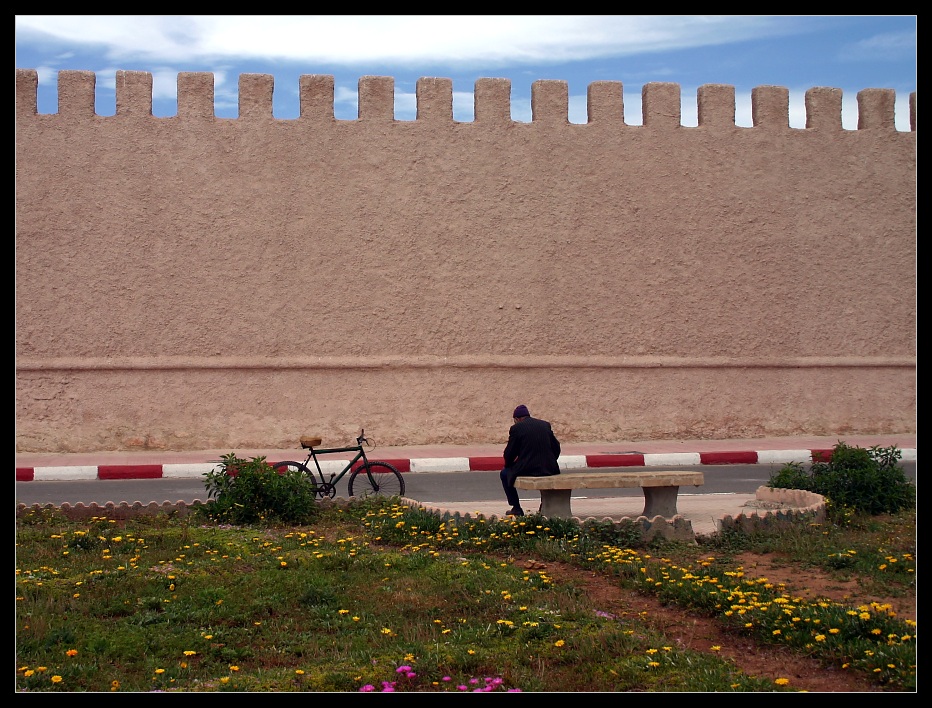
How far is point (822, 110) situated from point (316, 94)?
24.6ft

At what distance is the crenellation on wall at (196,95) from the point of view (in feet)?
46.1

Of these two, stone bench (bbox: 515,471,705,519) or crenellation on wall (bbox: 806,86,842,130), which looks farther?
crenellation on wall (bbox: 806,86,842,130)

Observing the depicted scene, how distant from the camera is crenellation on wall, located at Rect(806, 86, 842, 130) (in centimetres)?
1534

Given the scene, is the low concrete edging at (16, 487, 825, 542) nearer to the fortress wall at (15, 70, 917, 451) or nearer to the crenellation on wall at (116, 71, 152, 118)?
the fortress wall at (15, 70, 917, 451)

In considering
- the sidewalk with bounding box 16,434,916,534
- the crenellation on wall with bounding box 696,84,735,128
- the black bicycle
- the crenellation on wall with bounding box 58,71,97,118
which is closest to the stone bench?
the black bicycle

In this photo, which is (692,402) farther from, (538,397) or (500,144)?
(500,144)

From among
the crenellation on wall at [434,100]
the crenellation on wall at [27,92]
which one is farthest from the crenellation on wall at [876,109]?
the crenellation on wall at [27,92]

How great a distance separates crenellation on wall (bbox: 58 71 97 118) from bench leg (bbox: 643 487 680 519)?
9785mm

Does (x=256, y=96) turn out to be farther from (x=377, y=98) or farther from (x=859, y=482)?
(x=859, y=482)

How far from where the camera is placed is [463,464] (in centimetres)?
1279

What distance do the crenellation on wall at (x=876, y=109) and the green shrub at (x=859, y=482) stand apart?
8.36 m

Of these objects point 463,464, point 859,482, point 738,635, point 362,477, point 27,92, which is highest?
point 27,92

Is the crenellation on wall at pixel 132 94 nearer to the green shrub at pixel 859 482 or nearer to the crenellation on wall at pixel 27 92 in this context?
the crenellation on wall at pixel 27 92

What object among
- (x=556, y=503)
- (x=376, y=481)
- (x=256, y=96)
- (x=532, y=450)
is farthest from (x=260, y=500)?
(x=256, y=96)
